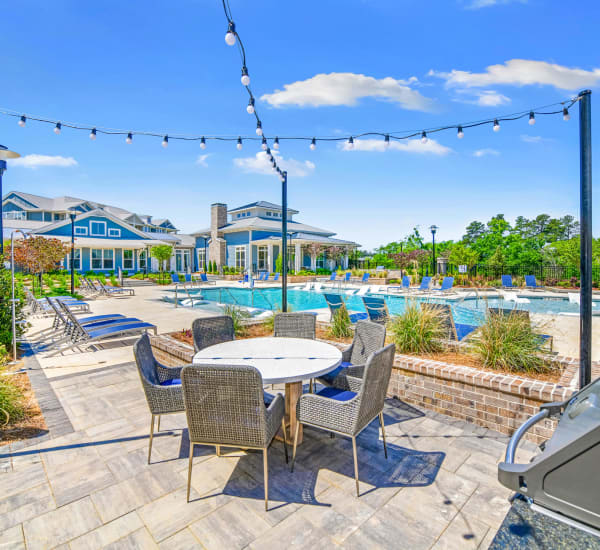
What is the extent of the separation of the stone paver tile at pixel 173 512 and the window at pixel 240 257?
81.6 feet

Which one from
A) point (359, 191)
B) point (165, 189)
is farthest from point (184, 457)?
point (359, 191)

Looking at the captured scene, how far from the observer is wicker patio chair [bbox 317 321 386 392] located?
124 inches

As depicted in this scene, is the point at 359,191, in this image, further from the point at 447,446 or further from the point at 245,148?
the point at 447,446

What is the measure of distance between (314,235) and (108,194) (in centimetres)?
1747

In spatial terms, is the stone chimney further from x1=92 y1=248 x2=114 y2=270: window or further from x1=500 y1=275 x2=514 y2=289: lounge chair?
x1=500 y1=275 x2=514 y2=289: lounge chair

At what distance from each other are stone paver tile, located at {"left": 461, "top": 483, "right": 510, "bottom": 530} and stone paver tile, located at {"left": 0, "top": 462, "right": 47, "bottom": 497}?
287 centimetres

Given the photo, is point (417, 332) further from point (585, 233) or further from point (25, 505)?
point (25, 505)

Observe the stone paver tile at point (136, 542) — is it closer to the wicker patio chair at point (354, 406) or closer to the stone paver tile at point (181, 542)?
the stone paver tile at point (181, 542)

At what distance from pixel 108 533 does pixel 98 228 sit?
27075 mm

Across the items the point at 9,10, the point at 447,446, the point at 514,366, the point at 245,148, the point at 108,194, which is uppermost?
the point at 108,194

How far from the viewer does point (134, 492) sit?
7.64ft

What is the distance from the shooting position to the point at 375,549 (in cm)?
185

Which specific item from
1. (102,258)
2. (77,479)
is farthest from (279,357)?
(102,258)

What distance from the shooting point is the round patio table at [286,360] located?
8.57 feet
